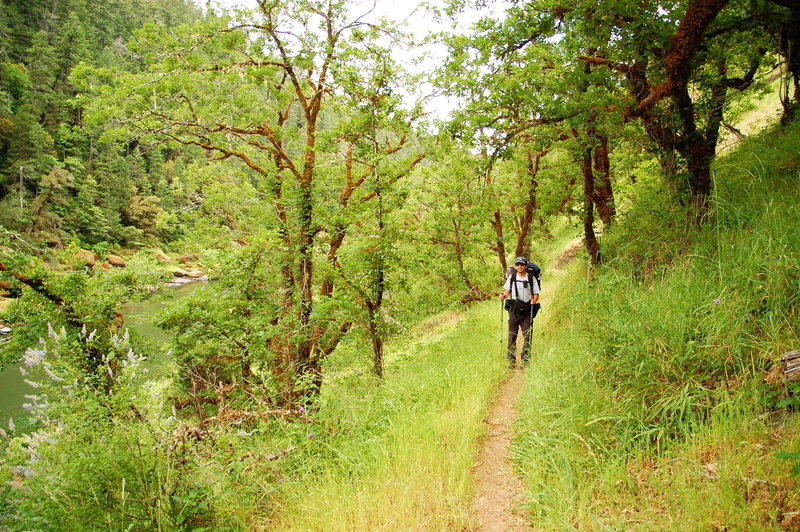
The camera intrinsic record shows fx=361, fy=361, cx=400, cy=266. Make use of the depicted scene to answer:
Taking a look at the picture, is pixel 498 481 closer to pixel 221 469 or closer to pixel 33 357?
pixel 221 469

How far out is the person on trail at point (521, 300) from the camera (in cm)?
567

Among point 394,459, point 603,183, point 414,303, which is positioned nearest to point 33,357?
point 394,459

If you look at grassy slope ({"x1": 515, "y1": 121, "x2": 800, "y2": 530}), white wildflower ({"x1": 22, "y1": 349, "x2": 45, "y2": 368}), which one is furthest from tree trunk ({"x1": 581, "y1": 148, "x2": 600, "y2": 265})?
white wildflower ({"x1": 22, "y1": 349, "x2": 45, "y2": 368})

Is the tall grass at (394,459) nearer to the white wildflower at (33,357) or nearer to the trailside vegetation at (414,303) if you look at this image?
the trailside vegetation at (414,303)

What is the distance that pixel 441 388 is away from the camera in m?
4.53

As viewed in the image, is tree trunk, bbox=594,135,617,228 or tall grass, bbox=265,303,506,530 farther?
tree trunk, bbox=594,135,617,228

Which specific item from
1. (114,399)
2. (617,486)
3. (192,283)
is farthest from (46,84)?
(617,486)

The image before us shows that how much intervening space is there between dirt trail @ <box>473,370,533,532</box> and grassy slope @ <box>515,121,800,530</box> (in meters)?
0.14

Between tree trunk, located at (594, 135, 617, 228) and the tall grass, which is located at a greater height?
tree trunk, located at (594, 135, 617, 228)

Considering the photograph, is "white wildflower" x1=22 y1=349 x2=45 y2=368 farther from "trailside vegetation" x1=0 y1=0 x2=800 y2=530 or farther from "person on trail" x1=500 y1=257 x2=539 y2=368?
"person on trail" x1=500 y1=257 x2=539 y2=368

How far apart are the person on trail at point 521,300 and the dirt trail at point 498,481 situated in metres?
1.68

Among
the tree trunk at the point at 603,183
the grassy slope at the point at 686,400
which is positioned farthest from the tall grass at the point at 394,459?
the tree trunk at the point at 603,183

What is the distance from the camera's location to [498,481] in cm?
285

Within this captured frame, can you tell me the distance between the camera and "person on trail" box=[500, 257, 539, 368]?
5672 millimetres
